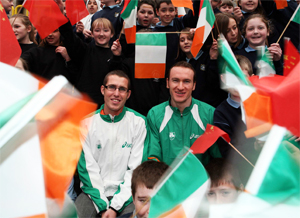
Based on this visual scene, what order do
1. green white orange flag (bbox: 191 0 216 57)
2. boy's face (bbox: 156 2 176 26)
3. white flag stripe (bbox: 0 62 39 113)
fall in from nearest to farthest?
1. white flag stripe (bbox: 0 62 39 113)
2. green white orange flag (bbox: 191 0 216 57)
3. boy's face (bbox: 156 2 176 26)

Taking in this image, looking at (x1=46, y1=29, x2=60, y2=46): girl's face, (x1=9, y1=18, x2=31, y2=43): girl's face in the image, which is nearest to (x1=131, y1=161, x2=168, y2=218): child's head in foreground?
(x1=46, y1=29, x2=60, y2=46): girl's face

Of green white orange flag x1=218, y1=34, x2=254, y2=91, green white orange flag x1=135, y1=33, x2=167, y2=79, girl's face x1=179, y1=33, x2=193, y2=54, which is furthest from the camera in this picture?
girl's face x1=179, y1=33, x2=193, y2=54

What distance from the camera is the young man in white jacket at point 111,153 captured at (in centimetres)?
257

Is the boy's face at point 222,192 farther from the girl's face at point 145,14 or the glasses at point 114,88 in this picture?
the girl's face at point 145,14

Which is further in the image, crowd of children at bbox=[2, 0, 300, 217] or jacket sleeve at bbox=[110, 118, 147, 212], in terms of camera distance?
crowd of children at bbox=[2, 0, 300, 217]

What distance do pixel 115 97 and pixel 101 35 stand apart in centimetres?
117

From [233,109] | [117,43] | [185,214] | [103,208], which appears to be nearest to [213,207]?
[185,214]

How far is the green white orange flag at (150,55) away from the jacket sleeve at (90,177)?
3.24 feet

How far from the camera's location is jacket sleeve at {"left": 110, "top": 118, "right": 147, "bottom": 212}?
2.55 m

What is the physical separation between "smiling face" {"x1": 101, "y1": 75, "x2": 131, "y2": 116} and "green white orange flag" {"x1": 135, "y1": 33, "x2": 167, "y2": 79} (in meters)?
0.48

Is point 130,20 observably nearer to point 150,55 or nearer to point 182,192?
point 150,55

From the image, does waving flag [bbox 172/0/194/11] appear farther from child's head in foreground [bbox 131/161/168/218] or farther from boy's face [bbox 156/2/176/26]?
child's head in foreground [bbox 131/161/168/218]

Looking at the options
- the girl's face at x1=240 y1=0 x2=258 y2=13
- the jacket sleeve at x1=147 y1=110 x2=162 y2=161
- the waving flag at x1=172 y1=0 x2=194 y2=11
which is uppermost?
the waving flag at x1=172 y1=0 x2=194 y2=11

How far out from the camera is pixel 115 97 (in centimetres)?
297
